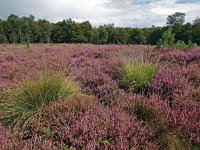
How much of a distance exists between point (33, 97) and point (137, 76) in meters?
2.28

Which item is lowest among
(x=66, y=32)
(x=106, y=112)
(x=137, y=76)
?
(x=66, y=32)

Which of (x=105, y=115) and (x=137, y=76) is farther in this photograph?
(x=137, y=76)

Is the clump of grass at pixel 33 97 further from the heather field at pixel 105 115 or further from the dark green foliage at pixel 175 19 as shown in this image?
the dark green foliage at pixel 175 19

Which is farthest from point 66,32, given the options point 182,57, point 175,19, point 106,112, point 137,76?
point 106,112

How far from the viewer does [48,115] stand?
4.79 metres

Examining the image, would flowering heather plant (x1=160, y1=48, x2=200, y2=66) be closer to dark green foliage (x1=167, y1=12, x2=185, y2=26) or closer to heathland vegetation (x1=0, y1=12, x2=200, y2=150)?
heathland vegetation (x1=0, y1=12, x2=200, y2=150)

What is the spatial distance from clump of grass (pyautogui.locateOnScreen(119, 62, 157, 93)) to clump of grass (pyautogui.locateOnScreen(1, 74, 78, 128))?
1.38m

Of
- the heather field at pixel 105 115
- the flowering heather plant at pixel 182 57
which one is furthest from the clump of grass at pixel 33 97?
the flowering heather plant at pixel 182 57

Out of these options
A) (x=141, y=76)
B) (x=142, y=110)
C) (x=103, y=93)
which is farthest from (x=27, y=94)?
(x=141, y=76)

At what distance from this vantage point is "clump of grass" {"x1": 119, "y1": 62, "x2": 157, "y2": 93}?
21.2ft

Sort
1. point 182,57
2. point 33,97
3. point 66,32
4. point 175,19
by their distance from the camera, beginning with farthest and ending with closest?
point 66,32, point 175,19, point 182,57, point 33,97

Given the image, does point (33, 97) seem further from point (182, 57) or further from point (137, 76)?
point (182, 57)

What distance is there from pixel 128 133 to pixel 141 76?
2698 millimetres

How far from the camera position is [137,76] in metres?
6.62
